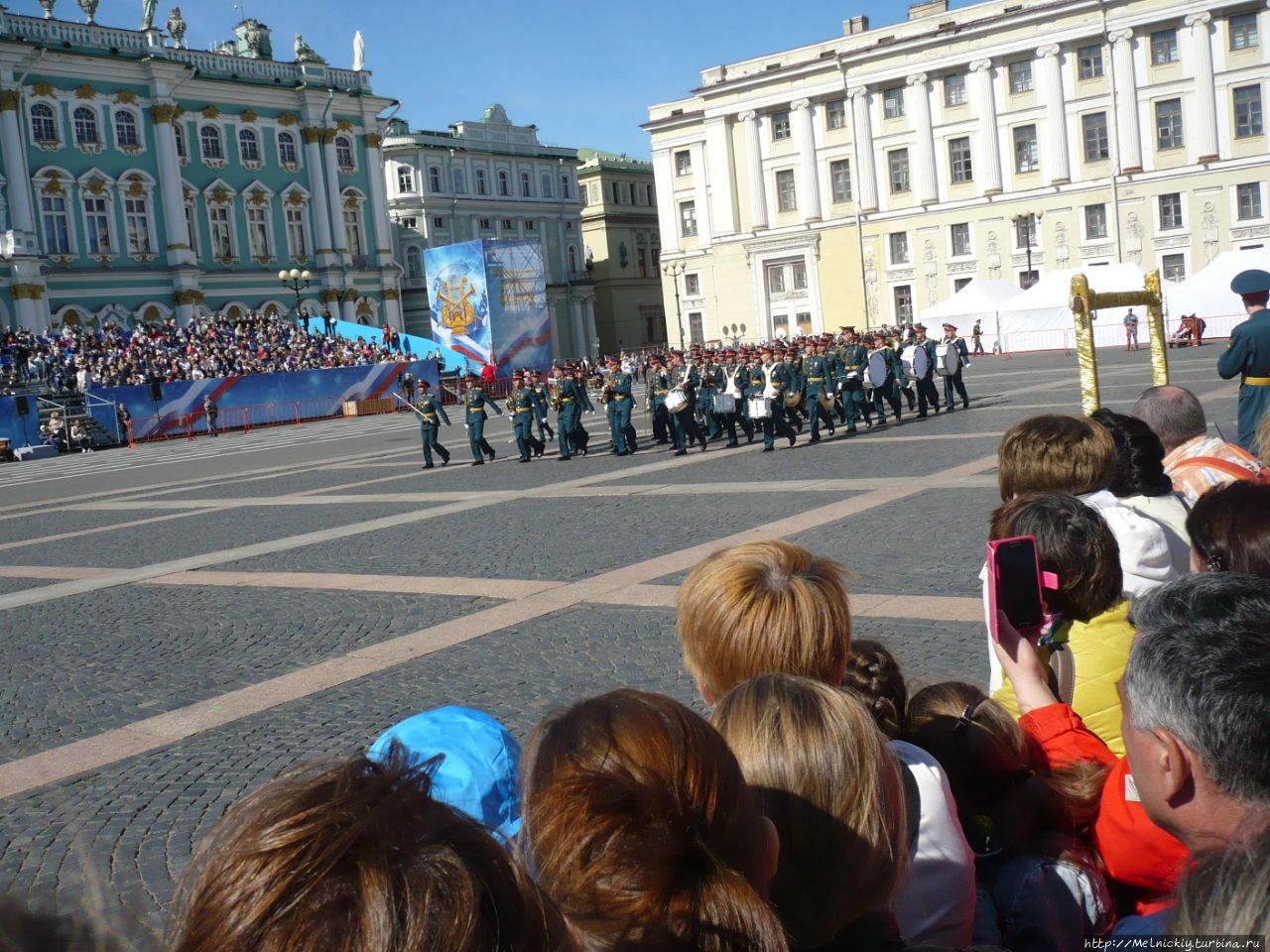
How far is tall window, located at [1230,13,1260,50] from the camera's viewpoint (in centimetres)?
5228

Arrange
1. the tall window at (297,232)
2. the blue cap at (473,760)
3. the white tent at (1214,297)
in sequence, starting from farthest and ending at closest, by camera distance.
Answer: the tall window at (297,232)
the white tent at (1214,297)
the blue cap at (473,760)

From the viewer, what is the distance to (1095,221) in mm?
56312

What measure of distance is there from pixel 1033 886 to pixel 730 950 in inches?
44.1

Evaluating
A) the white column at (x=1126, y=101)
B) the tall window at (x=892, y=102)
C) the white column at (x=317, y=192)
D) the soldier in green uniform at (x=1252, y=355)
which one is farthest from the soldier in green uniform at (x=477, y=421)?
the tall window at (x=892, y=102)

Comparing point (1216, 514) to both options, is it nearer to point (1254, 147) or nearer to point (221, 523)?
point (221, 523)

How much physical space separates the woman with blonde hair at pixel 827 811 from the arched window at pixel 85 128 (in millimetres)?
52762

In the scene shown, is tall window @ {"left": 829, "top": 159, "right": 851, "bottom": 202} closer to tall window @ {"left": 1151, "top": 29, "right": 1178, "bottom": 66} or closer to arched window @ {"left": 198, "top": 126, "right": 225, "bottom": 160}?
tall window @ {"left": 1151, "top": 29, "right": 1178, "bottom": 66}

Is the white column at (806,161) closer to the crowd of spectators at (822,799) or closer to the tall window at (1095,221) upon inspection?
the tall window at (1095,221)

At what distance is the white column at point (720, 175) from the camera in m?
66.5

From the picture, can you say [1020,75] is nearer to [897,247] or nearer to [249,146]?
Answer: [897,247]

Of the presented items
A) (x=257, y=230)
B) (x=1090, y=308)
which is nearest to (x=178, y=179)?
(x=257, y=230)

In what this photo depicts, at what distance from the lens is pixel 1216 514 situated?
10.8ft

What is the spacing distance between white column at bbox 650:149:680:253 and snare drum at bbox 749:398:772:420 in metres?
53.5

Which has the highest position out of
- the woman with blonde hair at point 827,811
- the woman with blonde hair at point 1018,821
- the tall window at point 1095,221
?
the tall window at point 1095,221
